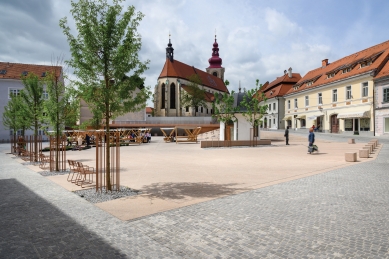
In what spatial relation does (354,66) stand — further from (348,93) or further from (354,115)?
(354,115)

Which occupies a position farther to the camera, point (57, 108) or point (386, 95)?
point (386, 95)

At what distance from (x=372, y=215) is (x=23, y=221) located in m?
7.10

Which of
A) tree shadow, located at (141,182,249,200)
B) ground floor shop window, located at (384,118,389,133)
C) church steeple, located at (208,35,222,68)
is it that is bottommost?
tree shadow, located at (141,182,249,200)

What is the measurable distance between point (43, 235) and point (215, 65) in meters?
94.6

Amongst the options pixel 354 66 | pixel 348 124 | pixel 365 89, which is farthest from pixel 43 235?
pixel 354 66

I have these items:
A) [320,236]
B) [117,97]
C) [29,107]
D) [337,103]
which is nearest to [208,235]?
[320,236]

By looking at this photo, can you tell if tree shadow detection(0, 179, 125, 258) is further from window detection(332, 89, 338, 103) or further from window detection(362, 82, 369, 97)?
window detection(332, 89, 338, 103)

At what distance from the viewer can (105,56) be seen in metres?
8.12

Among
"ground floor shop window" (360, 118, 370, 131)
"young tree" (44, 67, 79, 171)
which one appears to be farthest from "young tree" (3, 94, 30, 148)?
"ground floor shop window" (360, 118, 370, 131)

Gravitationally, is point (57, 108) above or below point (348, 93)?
below

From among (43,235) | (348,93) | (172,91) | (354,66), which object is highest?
(172,91)

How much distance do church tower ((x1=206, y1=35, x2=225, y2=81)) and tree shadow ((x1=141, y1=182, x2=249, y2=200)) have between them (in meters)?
88.7

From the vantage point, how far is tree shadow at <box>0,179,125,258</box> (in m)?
4.27

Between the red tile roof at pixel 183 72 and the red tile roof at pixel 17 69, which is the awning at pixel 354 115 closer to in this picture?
the red tile roof at pixel 183 72
